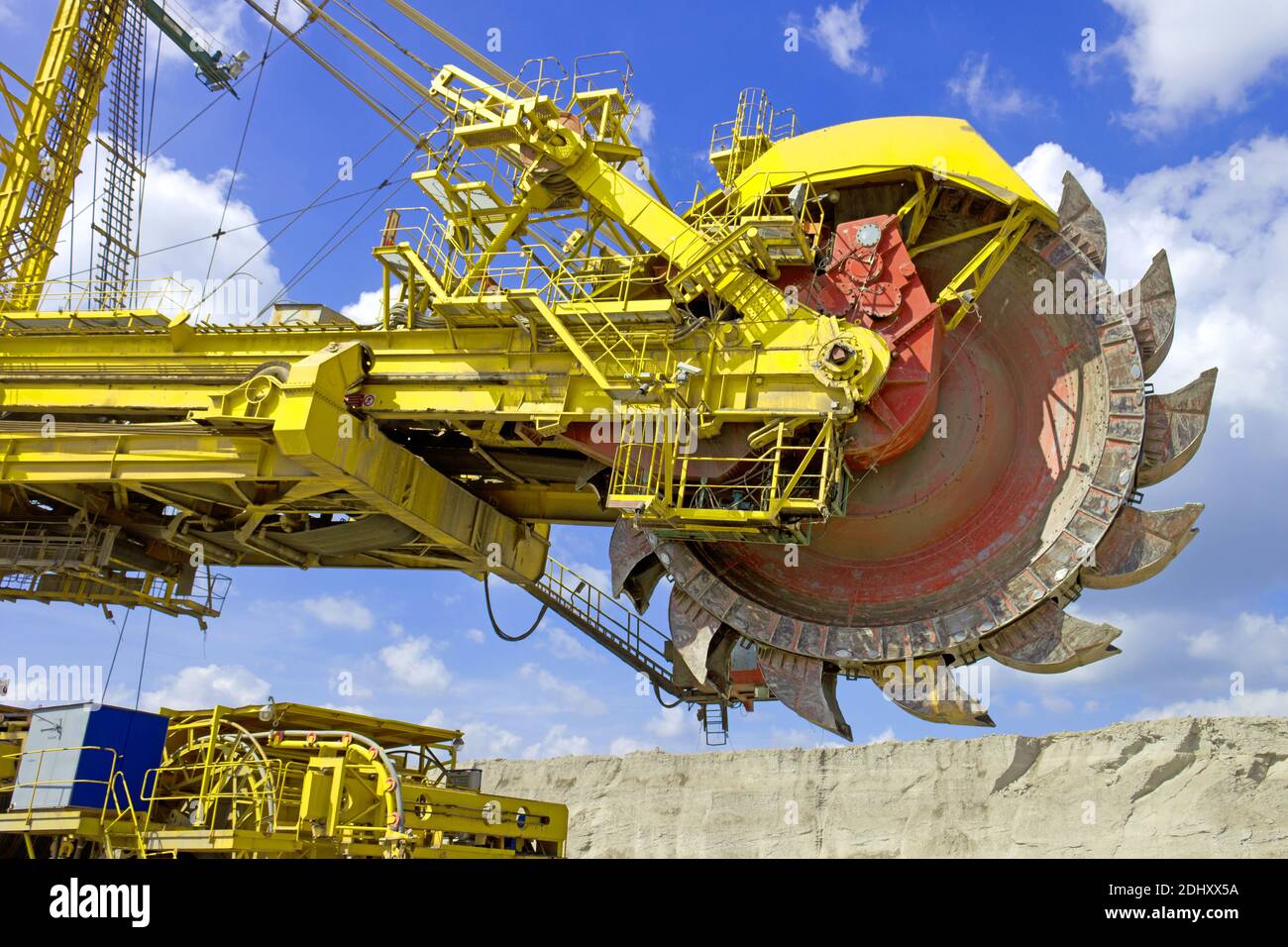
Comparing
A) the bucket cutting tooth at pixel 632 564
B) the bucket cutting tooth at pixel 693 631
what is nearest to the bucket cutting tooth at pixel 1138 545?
the bucket cutting tooth at pixel 693 631

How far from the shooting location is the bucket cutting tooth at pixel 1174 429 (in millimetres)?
14359

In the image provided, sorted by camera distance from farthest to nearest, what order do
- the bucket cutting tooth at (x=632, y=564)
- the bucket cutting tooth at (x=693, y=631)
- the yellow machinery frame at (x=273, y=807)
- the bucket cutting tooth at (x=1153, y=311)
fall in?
the bucket cutting tooth at (x=632, y=564) → the bucket cutting tooth at (x=693, y=631) → the bucket cutting tooth at (x=1153, y=311) → the yellow machinery frame at (x=273, y=807)

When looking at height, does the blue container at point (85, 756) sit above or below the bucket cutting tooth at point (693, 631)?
below

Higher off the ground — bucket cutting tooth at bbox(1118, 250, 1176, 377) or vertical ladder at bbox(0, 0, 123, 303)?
vertical ladder at bbox(0, 0, 123, 303)

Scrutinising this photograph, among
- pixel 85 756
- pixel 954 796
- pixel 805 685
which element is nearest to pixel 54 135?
pixel 85 756

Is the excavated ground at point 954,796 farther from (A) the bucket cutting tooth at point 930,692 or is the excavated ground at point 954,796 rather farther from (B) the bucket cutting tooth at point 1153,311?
(B) the bucket cutting tooth at point 1153,311

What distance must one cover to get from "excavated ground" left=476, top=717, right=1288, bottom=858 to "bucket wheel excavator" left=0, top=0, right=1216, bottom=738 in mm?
19616

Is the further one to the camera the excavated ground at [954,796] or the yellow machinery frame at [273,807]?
the excavated ground at [954,796]

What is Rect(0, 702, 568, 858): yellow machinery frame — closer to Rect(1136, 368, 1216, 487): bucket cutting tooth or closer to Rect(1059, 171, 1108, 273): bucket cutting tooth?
Rect(1136, 368, 1216, 487): bucket cutting tooth

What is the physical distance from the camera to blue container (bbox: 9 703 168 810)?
40.9 feet

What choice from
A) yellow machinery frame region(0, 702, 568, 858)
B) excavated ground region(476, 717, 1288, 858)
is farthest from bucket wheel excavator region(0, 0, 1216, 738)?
excavated ground region(476, 717, 1288, 858)

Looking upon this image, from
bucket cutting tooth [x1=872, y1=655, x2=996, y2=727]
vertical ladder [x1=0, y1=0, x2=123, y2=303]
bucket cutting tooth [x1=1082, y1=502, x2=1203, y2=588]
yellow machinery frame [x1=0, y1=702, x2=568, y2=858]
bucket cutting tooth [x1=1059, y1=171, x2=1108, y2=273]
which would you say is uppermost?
vertical ladder [x1=0, y1=0, x2=123, y2=303]

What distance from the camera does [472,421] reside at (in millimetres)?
15883

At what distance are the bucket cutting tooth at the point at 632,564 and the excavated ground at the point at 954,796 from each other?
20500mm
